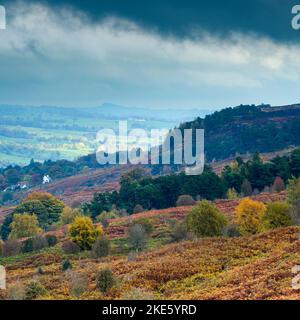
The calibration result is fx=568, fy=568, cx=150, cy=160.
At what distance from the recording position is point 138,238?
71.4 meters

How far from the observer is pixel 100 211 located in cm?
12281

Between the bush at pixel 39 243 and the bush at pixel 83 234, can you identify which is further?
the bush at pixel 39 243

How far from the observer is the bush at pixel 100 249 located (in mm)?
67681

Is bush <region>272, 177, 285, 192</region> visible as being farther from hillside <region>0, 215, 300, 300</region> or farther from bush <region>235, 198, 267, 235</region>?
hillside <region>0, 215, 300, 300</region>

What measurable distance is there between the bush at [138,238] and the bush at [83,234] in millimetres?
6691

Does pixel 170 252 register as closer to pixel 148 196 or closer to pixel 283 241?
pixel 283 241

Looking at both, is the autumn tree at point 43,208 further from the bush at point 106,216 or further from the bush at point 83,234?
the bush at point 83,234

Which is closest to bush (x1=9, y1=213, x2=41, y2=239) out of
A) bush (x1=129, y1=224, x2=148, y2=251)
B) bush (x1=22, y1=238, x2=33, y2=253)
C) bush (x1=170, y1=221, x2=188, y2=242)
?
bush (x1=22, y1=238, x2=33, y2=253)

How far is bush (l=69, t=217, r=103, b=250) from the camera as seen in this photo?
2985 inches

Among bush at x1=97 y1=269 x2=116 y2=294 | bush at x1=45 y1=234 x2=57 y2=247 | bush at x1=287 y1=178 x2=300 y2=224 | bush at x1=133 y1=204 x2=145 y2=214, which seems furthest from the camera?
bush at x1=133 y1=204 x2=145 y2=214

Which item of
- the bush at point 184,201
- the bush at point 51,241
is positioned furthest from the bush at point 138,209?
the bush at point 51,241

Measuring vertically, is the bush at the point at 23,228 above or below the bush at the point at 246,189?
below

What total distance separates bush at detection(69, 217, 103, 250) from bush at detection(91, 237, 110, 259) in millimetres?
7646

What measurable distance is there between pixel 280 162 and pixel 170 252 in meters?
66.3
